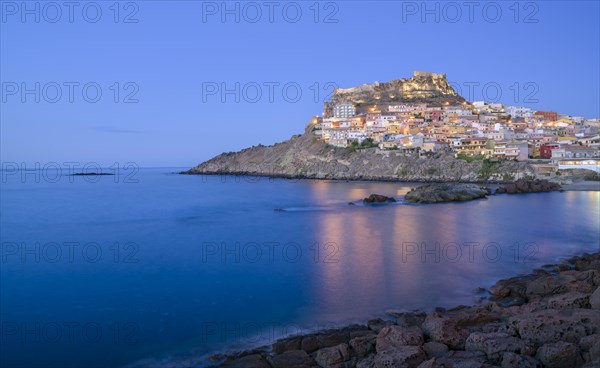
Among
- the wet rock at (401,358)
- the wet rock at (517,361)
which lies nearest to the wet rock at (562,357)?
the wet rock at (517,361)

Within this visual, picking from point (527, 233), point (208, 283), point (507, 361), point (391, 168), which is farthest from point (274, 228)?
point (391, 168)

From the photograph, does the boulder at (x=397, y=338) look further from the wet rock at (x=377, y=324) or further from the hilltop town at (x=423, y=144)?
the hilltop town at (x=423, y=144)

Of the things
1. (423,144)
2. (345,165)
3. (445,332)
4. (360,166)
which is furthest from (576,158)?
(445,332)

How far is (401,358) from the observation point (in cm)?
448

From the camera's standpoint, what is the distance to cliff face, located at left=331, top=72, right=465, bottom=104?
290 feet

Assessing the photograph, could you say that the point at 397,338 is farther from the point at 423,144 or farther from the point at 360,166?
the point at 360,166

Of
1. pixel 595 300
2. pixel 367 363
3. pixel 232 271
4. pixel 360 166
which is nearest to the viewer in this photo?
pixel 367 363

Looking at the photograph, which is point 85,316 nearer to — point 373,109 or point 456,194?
point 456,194

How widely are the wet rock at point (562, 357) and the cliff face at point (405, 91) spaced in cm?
8505

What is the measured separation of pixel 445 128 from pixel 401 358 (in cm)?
6079

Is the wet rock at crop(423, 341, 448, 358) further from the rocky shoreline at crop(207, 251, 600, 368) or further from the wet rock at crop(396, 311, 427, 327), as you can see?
the wet rock at crop(396, 311, 427, 327)

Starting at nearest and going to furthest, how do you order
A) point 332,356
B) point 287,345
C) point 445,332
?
point 332,356 < point 445,332 < point 287,345

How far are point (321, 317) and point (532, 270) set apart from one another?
6.27 metres

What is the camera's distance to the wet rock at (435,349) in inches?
193
